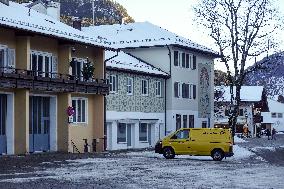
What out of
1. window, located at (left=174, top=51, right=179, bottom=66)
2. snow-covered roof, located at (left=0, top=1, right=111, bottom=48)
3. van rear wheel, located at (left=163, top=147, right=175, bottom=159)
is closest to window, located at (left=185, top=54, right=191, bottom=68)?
window, located at (left=174, top=51, right=179, bottom=66)

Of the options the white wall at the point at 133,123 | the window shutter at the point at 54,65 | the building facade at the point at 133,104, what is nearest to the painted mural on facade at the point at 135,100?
the building facade at the point at 133,104

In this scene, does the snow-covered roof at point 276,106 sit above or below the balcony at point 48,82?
below

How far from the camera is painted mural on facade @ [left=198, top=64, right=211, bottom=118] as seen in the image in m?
61.4

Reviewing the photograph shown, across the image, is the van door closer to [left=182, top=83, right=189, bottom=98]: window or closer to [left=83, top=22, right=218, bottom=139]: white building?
[left=83, top=22, right=218, bottom=139]: white building

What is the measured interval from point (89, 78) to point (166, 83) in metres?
15.3

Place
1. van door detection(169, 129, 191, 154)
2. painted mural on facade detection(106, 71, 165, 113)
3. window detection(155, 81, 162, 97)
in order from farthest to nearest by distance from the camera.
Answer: window detection(155, 81, 162, 97)
painted mural on facade detection(106, 71, 165, 113)
van door detection(169, 129, 191, 154)

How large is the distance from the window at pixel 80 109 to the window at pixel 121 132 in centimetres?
664

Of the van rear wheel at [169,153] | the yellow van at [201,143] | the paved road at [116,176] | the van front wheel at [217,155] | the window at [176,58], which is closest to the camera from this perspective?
the paved road at [116,176]

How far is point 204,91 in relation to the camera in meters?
62.5

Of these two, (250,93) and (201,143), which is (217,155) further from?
(250,93)

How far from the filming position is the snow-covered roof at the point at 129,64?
46.4 metres

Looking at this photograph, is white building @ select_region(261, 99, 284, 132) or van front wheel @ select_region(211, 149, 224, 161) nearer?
van front wheel @ select_region(211, 149, 224, 161)

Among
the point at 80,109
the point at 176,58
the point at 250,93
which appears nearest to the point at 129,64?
the point at 176,58

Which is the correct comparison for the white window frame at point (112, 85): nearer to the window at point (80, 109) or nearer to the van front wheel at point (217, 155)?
the window at point (80, 109)
